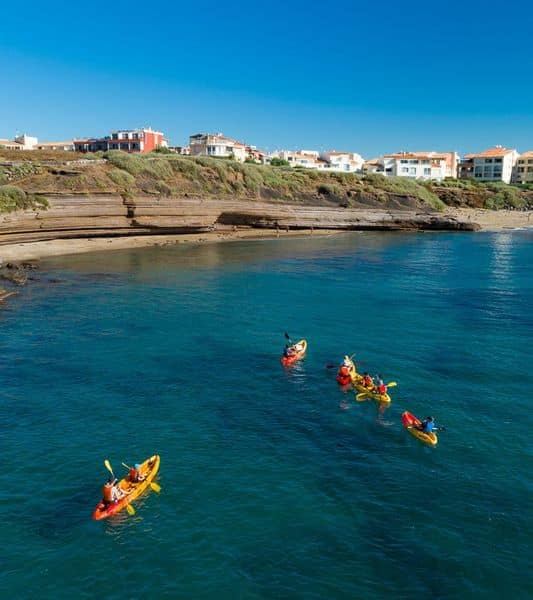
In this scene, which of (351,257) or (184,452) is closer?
(184,452)

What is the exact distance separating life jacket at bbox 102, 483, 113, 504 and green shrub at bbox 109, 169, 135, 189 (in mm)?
62012

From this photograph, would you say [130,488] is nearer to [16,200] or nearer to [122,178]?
[16,200]

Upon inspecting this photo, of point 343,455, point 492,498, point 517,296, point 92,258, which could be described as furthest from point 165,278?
point 492,498

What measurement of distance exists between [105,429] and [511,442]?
16.3 metres

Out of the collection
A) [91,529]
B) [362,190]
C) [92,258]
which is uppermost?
[362,190]

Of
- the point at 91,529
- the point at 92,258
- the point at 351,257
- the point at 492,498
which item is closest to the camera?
the point at 91,529

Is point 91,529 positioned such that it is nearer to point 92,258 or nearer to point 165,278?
point 165,278

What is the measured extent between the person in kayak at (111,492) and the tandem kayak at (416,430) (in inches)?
454

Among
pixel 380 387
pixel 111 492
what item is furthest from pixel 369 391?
pixel 111 492

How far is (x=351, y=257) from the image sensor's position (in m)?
70.0

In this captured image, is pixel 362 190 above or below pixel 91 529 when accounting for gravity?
above

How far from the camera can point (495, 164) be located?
160 metres

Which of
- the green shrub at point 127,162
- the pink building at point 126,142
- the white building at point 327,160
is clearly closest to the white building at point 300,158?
the white building at point 327,160

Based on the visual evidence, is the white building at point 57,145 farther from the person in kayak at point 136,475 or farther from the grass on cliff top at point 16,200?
the person in kayak at point 136,475
